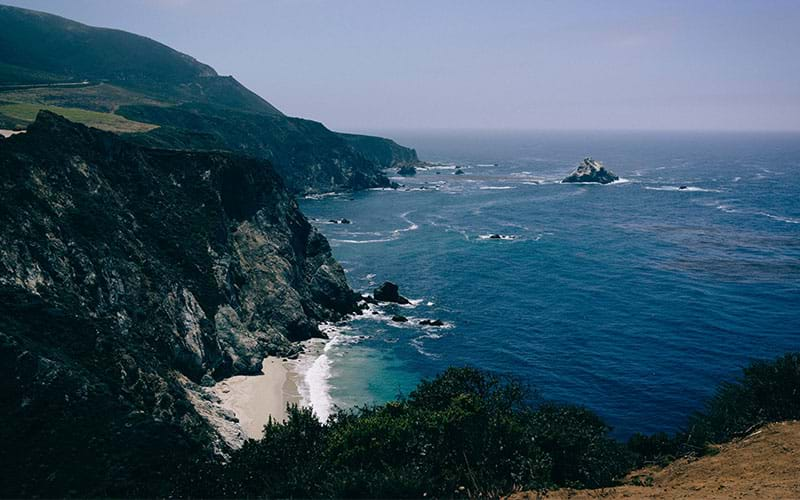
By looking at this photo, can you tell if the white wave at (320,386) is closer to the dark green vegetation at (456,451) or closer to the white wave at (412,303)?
the dark green vegetation at (456,451)

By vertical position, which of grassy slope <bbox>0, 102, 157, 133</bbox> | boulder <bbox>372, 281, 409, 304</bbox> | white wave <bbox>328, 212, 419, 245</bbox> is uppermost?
grassy slope <bbox>0, 102, 157, 133</bbox>

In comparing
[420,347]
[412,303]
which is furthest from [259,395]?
[412,303]

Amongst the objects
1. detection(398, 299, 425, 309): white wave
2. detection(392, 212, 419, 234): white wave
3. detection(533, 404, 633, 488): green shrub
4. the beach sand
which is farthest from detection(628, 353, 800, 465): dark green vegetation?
detection(392, 212, 419, 234): white wave

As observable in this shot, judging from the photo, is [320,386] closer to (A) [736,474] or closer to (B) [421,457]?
(B) [421,457]

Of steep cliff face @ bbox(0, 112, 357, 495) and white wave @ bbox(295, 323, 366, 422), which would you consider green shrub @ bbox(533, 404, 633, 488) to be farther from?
steep cliff face @ bbox(0, 112, 357, 495)

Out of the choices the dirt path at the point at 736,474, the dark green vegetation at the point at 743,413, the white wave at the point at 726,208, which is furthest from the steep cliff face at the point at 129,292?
the white wave at the point at 726,208

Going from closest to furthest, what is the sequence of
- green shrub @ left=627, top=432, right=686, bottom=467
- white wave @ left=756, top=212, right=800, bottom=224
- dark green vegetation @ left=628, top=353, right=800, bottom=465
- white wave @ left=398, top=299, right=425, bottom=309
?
dark green vegetation @ left=628, top=353, right=800, bottom=465 → green shrub @ left=627, top=432, right=686, bottom=467 → white wave @ left=398, top=299, right=425, bottom=309 → white wave @ left=756, top=212, right=800, bottom=224
